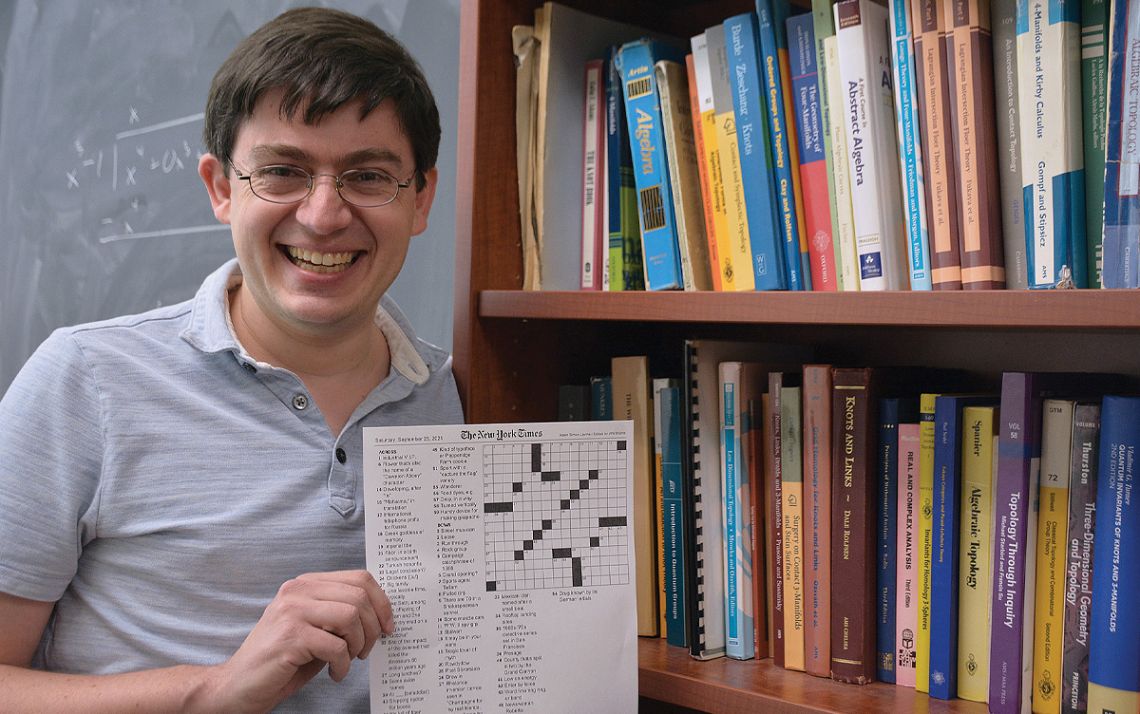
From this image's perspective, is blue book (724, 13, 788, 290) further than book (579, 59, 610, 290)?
No

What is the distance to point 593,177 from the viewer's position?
4.21 feet

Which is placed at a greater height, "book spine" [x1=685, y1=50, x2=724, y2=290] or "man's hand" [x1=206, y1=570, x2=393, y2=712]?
"book spine" [x1=685, y1=50, x2=724, y2=290]

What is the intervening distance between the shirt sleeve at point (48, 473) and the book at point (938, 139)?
2.81 ft

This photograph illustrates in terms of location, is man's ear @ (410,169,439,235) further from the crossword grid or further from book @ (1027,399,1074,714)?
book @ (1027,399,1074,714)

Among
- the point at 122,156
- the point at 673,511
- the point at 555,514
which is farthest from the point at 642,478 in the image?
the point at 122,156

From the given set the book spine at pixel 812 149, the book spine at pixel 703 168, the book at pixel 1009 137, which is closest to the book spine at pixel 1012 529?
the book at pixel 1009 137

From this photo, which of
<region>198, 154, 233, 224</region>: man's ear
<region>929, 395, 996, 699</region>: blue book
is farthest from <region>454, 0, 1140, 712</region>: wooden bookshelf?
<region>198, 154, 233, 224</region>: man's ear

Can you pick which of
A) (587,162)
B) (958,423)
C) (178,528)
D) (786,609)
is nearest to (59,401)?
(178,528)

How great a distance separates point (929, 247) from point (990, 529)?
27 centimetres

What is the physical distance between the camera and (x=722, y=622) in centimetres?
117

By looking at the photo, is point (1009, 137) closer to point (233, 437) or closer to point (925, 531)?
point (925, 531)

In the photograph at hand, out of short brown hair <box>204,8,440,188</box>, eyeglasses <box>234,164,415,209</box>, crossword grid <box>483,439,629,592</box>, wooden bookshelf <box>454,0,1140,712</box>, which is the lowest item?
crossword grid <box>483,439,629,592</box>

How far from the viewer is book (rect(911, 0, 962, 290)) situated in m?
0.95

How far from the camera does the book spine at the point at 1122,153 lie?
0.83 m
